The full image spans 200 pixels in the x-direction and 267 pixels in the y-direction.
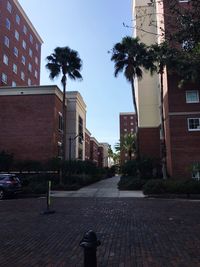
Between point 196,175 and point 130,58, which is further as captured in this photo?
point 130,58

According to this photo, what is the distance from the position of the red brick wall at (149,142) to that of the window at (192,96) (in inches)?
368

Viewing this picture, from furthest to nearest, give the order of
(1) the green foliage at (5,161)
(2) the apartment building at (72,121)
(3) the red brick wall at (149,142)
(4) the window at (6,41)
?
(4) the window at (6,41) → (2) the apartment building at (72,121) → (3) the red brick wall at (149,142) → (1) the green foliage at (5,161)

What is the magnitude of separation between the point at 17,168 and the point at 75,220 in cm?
2229

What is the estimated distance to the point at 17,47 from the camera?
173 ft

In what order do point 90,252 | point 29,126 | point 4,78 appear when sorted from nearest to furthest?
point 90,252 → point 29,126 → point 4,78

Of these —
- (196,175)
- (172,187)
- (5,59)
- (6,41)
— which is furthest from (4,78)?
(172,187)

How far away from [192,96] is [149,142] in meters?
10.3

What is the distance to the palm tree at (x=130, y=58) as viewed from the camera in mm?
29938

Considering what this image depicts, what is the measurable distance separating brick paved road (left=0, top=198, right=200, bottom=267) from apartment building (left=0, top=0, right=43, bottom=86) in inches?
1513

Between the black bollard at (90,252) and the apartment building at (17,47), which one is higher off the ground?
the apartment building at (17,47)

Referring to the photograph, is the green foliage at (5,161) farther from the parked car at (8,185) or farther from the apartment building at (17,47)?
the apartment building at (17,47)

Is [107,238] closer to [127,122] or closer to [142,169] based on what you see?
[142,169]

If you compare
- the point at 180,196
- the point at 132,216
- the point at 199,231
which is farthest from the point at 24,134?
the point at 199,231

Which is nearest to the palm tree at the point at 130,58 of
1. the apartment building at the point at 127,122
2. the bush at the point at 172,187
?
the bush at the point at 172,187
